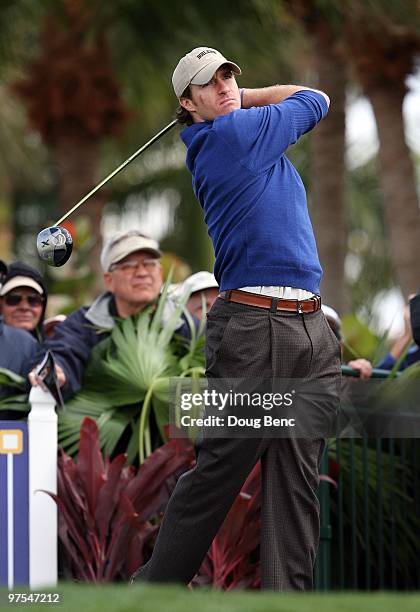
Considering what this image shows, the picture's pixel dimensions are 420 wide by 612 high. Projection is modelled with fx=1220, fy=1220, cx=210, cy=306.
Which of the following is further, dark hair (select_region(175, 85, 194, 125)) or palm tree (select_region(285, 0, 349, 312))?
palm tree (select_region(285, 0, 349, 312))

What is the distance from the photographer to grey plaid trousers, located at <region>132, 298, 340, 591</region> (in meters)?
4.13

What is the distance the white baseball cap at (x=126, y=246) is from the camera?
630 cm

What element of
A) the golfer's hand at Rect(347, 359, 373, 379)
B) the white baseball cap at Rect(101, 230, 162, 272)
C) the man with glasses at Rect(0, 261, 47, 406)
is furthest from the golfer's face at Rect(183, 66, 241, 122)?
the man with glasses at Rect(0, 261, 47, 406)

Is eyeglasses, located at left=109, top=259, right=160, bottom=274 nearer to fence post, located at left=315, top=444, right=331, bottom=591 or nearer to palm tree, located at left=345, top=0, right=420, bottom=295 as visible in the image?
fence post, located at left=315, top=444, right=331, bottom=591

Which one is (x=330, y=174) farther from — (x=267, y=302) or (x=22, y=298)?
(x=267, y=302)

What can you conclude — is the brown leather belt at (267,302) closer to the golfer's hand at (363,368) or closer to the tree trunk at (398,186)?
the golfer's hand at (363,368)

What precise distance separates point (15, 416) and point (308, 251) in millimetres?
1978

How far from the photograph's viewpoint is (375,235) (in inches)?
1119

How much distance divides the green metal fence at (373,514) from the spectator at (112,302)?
1.04 metres

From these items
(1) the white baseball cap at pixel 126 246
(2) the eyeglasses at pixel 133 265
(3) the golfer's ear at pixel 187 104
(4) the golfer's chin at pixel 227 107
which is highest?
(3) the golfer's ear at pixel 187 104

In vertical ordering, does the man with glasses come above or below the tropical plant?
above

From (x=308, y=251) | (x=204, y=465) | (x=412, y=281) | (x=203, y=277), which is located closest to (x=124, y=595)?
(x=204, y=465)

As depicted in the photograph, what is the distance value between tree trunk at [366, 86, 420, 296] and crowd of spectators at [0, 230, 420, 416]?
4.46 m

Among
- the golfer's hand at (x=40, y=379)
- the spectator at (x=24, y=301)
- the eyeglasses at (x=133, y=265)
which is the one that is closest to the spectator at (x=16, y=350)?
the golfer's hand at (x=40, y=379)
